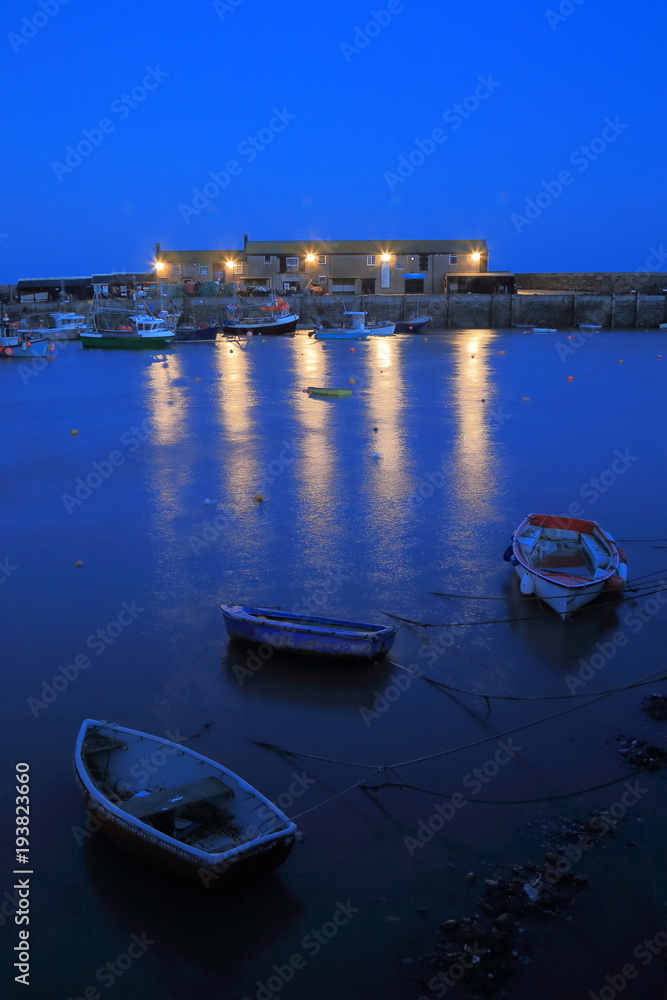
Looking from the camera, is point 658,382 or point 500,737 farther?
point 658,382

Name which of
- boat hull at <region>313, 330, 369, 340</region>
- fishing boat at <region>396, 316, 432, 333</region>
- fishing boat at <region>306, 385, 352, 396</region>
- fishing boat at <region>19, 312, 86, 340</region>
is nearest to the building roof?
fishing boat at <region>396, 316, 432, 333</region>

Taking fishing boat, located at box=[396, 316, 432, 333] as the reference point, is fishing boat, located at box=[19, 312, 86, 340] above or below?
above

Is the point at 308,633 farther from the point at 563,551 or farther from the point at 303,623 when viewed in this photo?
the point at 563,551

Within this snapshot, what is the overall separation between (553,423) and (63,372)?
27834 millimetres

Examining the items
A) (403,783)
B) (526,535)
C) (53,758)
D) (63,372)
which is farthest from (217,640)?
(63,372)

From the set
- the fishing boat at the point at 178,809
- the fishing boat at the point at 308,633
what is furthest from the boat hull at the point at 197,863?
the fishing boat at the point at 308,633

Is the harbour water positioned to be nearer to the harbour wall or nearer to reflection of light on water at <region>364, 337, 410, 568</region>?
reflection of light on water at <region>364, 337, 410, 568</region>

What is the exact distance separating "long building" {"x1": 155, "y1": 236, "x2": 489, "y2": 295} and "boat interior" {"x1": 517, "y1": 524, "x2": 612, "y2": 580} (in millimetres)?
65355

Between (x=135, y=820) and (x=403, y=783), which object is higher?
(x=135, y=820)

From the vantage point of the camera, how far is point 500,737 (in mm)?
8188

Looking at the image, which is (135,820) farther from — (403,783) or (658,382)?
(658,382)

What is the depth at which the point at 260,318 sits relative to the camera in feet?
215

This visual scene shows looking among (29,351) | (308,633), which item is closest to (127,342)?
(29,351)

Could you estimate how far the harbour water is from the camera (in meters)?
5.84
